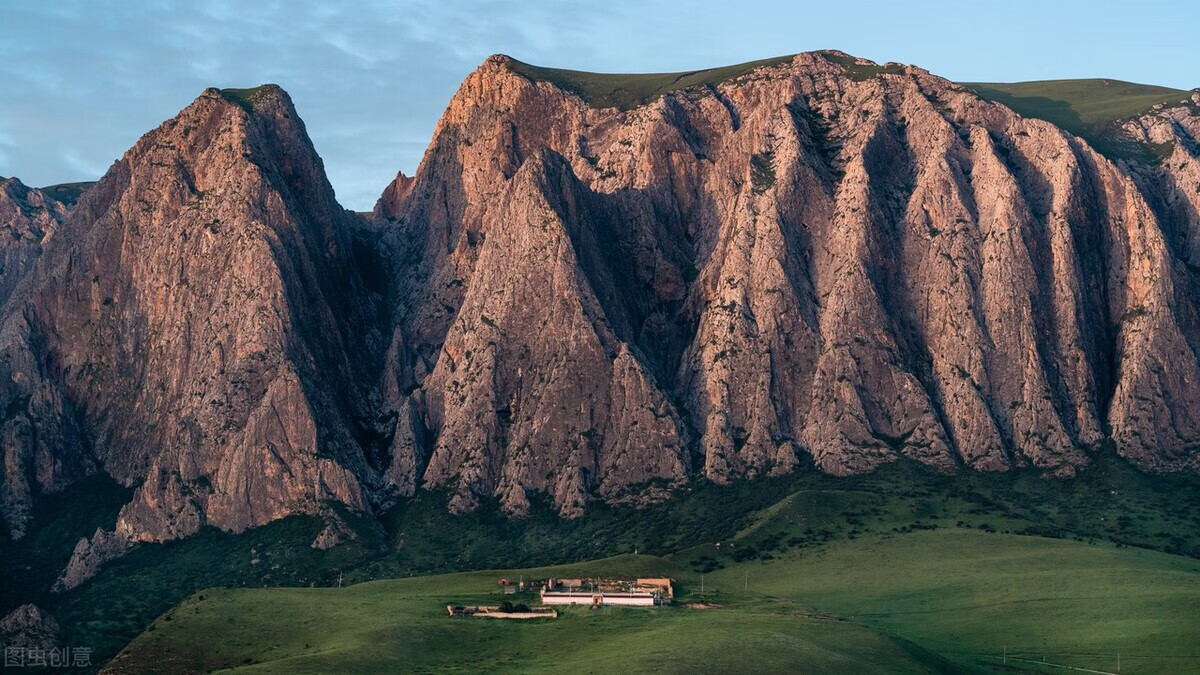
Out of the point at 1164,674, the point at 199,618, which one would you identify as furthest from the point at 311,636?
the point at 1164,674

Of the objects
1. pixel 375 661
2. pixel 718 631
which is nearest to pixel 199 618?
pixel 375 661

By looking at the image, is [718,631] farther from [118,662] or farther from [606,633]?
[118,662]

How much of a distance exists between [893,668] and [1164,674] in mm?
31940

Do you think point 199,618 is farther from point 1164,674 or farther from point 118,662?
point 1164,674

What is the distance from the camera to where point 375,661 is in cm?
17925

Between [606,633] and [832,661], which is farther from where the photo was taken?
[606,633]

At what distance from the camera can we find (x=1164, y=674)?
197250 millimetres

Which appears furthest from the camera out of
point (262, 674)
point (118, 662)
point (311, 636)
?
point (311, 636)

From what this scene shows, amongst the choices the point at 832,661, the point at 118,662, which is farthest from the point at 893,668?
the point at 118,662

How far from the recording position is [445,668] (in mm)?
181625

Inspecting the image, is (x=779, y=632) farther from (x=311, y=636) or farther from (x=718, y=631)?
(x=311, y=636)

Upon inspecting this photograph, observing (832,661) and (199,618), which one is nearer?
(832,661)

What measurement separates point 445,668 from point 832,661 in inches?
1605

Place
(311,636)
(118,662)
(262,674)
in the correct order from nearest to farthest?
(262,674) < (118,662) < (311,636)
